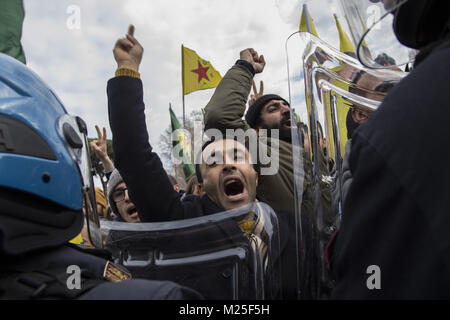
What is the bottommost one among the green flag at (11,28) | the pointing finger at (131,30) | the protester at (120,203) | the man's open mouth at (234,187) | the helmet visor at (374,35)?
the protester at (120,203)

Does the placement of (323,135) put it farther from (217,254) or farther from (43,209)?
(43,209)

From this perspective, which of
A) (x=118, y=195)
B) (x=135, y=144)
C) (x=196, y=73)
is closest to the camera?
(x=135, y=144)

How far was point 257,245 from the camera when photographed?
3.73 ft

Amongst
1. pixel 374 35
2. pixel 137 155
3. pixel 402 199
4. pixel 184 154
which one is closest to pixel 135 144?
pixel 137 155

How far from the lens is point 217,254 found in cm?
111

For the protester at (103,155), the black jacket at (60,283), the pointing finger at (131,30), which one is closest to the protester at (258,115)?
the pointing finger at (131,30)

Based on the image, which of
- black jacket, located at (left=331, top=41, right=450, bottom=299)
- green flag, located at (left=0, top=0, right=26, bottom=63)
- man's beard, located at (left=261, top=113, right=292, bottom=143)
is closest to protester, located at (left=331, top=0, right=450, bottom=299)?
black jacket, located at (left=331, top=41, right=450, bottom=299)

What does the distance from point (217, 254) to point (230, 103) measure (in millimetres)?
1174

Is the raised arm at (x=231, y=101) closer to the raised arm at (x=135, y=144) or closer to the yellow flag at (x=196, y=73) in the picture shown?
the raised arm at (x=135, y=144)

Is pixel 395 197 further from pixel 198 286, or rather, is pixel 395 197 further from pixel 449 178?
pixel 198 286

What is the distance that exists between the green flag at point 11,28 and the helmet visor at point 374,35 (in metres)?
2.72

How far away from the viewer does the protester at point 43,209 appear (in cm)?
80
